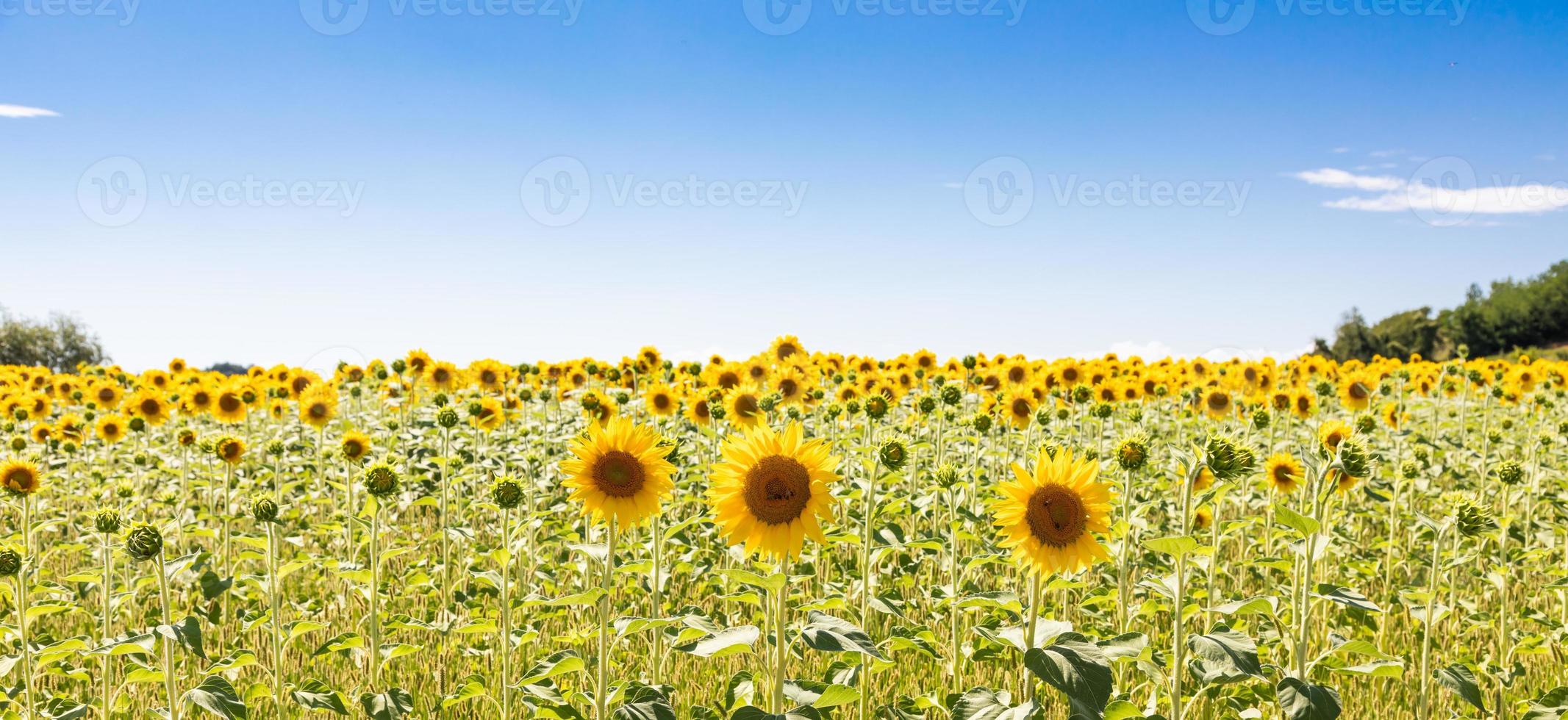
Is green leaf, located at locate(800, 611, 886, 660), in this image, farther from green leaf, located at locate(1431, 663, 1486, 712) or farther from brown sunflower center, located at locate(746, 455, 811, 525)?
green leaf, located at locate(1431, 663, 1486, 712)

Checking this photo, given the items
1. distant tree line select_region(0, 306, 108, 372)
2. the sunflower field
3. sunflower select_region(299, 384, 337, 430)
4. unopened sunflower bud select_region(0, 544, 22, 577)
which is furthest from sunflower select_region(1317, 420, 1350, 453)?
distant tree line select_region(0, 306, 108, 372)

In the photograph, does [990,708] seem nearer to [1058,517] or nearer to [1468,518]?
[1058,517]

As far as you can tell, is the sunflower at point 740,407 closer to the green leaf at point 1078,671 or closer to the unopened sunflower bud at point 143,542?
the unopened sunflower bud at point 143,542

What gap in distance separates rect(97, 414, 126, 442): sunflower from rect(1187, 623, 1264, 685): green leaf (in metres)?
11.3

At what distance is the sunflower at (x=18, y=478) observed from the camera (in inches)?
213

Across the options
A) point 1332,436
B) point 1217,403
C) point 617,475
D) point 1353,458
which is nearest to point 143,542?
point 617,475

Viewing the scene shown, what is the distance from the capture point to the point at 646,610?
7.21 m

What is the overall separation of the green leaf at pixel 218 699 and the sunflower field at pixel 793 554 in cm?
2

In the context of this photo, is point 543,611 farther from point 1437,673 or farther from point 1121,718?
point 1437,673

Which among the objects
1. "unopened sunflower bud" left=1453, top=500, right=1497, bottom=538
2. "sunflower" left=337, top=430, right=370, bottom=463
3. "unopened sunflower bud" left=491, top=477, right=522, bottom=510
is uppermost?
"sunflower" left=337, top=430, right=370, bottom=463

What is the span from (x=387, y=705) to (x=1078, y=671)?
3.07 m

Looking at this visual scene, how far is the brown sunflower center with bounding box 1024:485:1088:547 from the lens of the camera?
346cm

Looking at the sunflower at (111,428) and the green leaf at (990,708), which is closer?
the green leaf at (990,708)

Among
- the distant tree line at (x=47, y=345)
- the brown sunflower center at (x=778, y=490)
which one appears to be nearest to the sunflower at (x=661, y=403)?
the brown sunflower center at (x=778, y=490)
